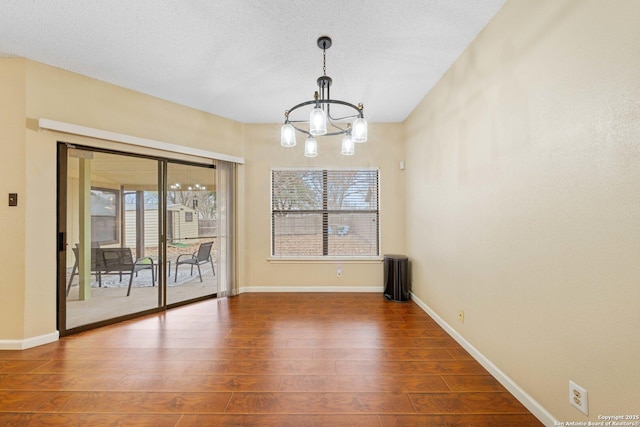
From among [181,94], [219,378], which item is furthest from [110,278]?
[181,94]

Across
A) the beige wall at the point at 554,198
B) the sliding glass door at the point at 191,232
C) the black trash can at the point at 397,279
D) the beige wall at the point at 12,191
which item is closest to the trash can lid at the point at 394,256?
the black trash can at the point at 397,279

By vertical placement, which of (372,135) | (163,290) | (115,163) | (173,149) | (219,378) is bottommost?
(219,378)

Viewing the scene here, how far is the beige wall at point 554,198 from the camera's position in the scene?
3.99 ft

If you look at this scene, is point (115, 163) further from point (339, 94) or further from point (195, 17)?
point (339, 94)

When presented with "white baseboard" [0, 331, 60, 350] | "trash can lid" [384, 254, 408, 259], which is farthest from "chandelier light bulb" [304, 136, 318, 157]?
"white baseboard" [0, 331, 60, 350]

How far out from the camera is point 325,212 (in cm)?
448

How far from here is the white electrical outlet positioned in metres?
1.39

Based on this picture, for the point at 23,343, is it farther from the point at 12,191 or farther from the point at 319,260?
the point at 319,260

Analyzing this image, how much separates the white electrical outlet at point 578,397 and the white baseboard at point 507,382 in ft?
0.77

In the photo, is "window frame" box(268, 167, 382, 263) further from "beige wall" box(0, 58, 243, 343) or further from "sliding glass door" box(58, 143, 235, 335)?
"beige wall" box(0, 58, 243, 343)

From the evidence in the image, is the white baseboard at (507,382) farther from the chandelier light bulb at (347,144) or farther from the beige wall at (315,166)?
the chandelier light bulb at (347,144)

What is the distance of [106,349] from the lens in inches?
102

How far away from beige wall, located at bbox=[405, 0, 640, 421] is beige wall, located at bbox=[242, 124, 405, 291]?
5.65 ft

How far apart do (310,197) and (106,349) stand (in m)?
3.10
